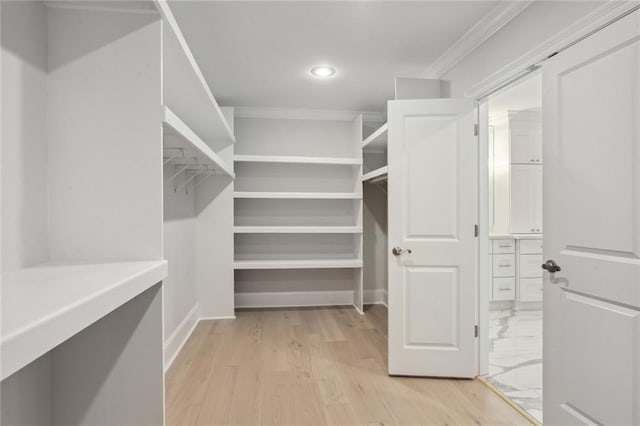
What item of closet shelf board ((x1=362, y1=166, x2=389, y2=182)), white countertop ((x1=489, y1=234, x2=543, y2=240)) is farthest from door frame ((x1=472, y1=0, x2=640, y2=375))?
white countertop ((x1=489, y1=234, x2=543, y2=240))

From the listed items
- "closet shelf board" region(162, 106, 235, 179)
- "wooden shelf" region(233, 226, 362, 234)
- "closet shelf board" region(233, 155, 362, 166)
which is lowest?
"wooden shelf" region(233, 226, 362, 234)

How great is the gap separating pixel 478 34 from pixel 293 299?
332cm

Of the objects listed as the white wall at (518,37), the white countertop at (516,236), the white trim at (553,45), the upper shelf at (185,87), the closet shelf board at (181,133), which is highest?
the white wall at (518,37)

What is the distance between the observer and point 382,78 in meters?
2.97

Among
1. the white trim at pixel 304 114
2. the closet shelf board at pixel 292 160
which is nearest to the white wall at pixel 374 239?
the closet shelf board at pixel 292 160

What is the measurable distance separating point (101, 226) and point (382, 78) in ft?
8.79

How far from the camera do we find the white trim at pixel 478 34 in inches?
73.6

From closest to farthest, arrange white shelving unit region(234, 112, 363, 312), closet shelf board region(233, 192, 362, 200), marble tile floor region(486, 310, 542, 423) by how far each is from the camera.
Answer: marble tile floor region(486, 310, 542, 423), closet shelf board region(233, 192, 362, 200), white shelving unit region(234, 112, 363, 312)

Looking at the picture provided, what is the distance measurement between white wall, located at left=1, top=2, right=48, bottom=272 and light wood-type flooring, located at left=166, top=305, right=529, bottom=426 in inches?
59.3

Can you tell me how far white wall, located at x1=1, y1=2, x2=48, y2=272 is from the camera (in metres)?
0.77

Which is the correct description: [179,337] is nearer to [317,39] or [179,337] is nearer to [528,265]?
[317,39]

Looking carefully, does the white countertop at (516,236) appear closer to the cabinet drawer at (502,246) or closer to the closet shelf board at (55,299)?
the cabinet drawer at (502,246)

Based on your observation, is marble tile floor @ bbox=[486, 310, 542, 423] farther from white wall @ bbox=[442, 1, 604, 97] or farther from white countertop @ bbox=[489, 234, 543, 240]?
white wall @ bbox=[442, 1, 604, 97]

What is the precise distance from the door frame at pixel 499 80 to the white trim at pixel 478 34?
0.86 feet
